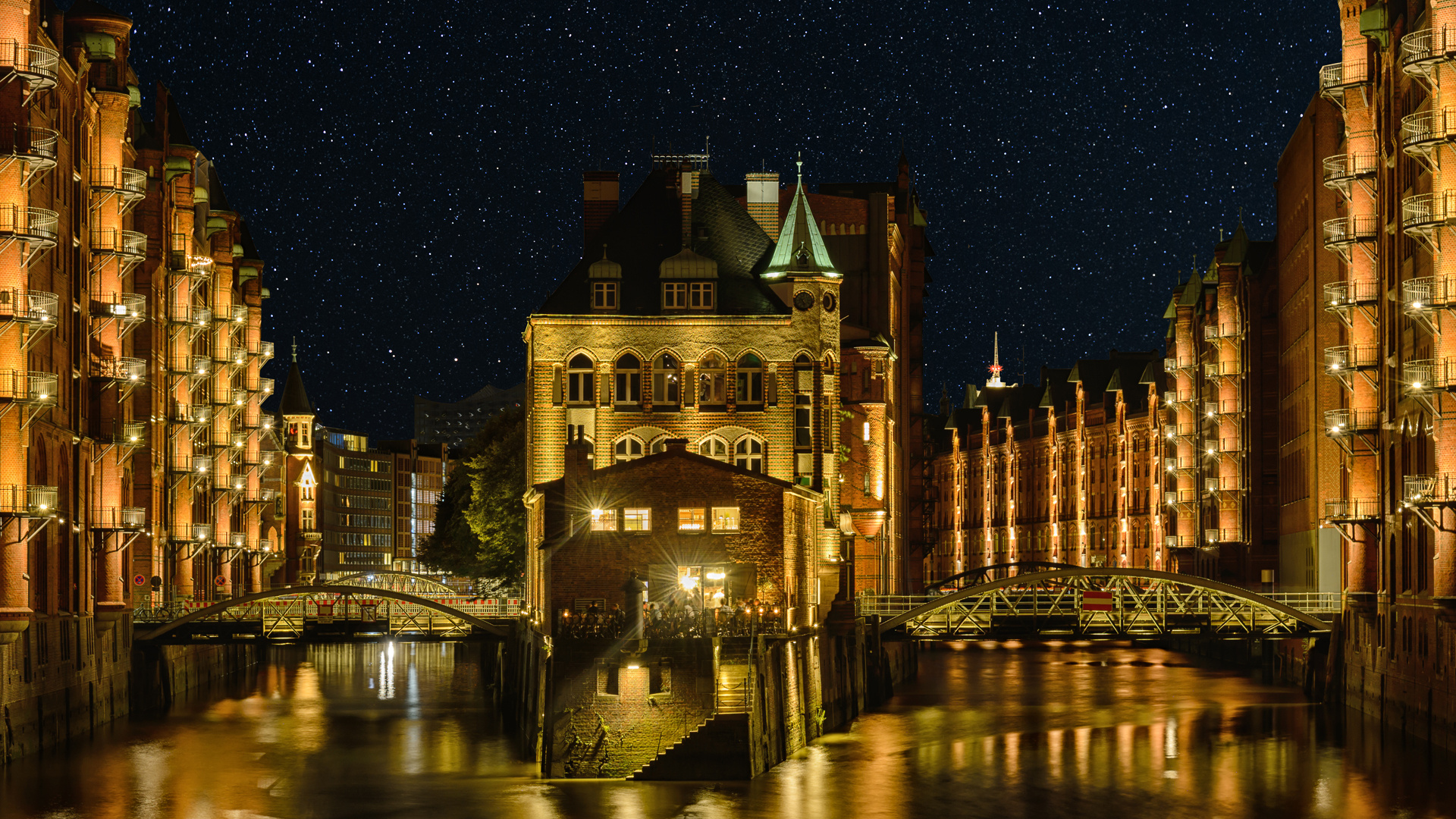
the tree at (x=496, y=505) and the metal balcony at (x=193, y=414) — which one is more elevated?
the metal balcony at (x=193, y=414)

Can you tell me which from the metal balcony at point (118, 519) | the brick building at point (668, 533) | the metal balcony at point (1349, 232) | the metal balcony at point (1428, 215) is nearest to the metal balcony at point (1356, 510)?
the metal balcony at point (1349, 232)

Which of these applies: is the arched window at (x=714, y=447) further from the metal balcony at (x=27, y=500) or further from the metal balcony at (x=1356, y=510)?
the metal balcony at (x=27, y=500)

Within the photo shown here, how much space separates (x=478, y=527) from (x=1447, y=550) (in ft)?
148

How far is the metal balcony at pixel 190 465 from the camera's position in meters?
86.3

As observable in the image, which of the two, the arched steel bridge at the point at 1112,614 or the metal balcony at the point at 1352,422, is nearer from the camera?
the metal balcony at the point at 1352,422

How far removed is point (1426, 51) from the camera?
6028 centimetres

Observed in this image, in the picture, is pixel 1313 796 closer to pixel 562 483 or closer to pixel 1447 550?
pixel 1447 550

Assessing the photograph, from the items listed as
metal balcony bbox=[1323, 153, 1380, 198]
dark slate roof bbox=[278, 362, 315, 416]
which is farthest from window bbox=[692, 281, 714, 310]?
dark slate roof bbox=[278, 362, 315, 416]

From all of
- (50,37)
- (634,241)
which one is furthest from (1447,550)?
(50,37)

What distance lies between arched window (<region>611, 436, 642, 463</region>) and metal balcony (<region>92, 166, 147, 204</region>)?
61.4 ft

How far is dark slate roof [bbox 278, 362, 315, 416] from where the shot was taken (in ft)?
536

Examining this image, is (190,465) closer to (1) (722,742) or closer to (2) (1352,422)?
(1) (722,742)

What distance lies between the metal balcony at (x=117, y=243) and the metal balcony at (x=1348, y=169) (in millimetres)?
41510

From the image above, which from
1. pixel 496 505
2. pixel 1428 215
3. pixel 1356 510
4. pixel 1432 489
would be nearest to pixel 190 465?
pixel 496 505
